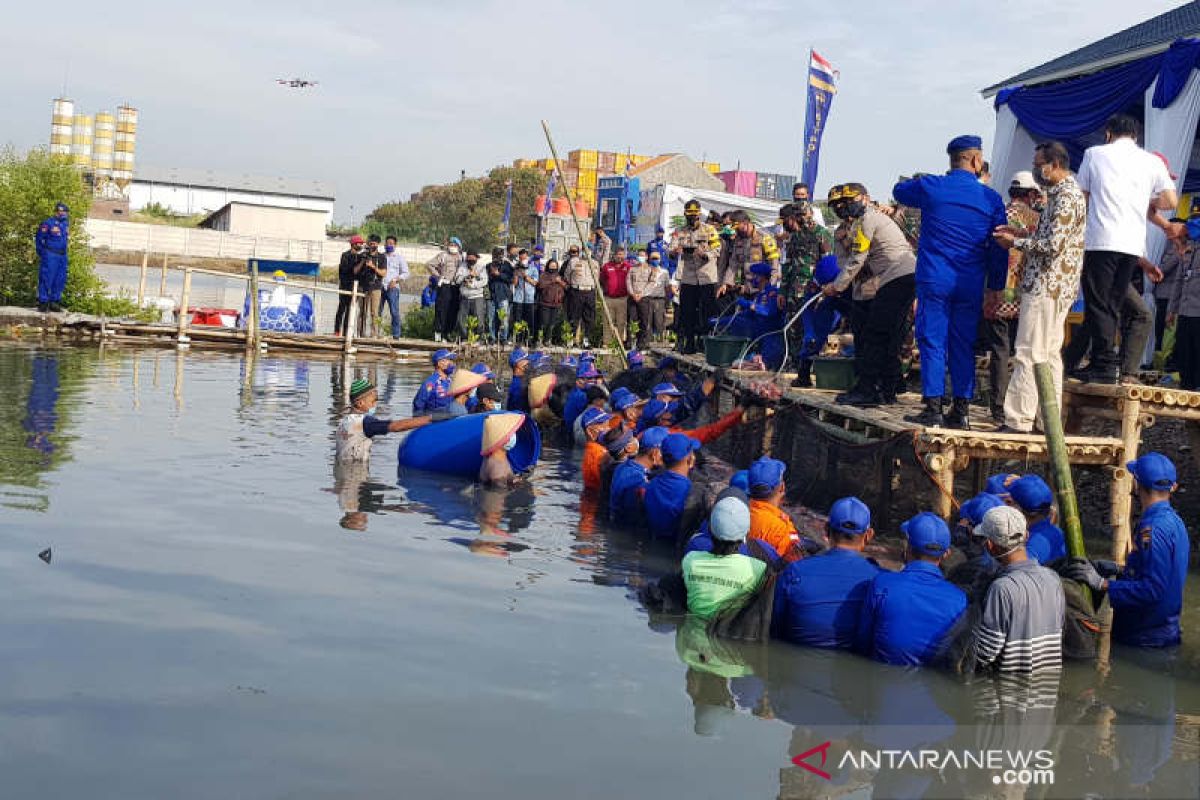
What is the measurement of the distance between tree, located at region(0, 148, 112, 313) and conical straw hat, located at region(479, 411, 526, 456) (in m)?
16.9

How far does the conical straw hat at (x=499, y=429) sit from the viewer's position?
42.9 ft

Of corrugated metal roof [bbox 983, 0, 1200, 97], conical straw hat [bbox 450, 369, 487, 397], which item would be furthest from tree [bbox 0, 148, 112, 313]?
corrugated metal roof [bbox 983, 0, 1200, 97]

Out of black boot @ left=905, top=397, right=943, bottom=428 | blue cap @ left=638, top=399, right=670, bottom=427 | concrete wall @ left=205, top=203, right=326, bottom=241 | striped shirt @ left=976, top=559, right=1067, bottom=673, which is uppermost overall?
concrete wall @ left=205, top=203, right=326, bottom=241

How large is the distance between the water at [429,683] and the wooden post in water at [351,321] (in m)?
14.4

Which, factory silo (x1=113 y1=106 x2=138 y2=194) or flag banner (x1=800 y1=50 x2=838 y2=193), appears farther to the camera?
factory silo (x1=113 y1=106 x2=138 y2=194)

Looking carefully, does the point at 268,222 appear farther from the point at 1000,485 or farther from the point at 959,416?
the point at 1000,485

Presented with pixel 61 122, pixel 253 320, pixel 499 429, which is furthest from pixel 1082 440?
pixel 61 122

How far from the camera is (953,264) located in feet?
31.7

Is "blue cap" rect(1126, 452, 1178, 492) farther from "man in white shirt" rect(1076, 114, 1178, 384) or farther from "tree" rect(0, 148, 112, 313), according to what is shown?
"tree" rect(0, 148, 112, 313)

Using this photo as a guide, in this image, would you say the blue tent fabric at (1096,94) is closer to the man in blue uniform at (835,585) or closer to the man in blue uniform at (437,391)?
the man in blue uniform at (437,391)

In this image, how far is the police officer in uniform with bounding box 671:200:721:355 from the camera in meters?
17.5

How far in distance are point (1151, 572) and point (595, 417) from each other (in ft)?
21.8

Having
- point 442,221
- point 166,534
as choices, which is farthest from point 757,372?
point 442,221

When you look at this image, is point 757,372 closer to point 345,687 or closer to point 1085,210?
point 1085,210
